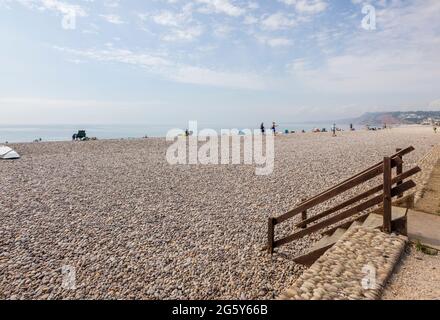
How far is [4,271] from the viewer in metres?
6.37

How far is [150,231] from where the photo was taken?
8.57m

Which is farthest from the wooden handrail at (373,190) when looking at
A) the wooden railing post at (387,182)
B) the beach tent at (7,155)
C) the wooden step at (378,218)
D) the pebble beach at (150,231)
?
the beach tent at (7,155)

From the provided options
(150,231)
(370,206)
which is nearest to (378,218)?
(370,206)

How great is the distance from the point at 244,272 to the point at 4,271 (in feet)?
18.1

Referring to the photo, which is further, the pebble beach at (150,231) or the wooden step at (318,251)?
the wooden step at (318,251)

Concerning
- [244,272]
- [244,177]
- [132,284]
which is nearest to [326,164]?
[244,177]

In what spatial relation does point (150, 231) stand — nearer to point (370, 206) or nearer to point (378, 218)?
point (370, 206)

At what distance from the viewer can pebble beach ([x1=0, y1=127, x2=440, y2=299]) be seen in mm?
5883

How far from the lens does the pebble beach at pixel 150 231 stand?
232 inches

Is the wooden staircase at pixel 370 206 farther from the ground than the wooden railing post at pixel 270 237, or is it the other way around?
the wooden staircase at pixel 370 206

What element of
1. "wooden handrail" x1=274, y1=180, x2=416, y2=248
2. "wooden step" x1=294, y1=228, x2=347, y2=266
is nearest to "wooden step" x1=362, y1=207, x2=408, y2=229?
"wooden handrail" x1=274, y1=180, x2=416, y2=248

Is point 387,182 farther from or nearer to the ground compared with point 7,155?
farther from the ground

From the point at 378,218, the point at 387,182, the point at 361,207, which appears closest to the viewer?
the point at 387,182

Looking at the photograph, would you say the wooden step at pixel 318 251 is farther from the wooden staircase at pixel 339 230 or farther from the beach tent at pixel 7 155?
the beach tent at pixel 7 155
